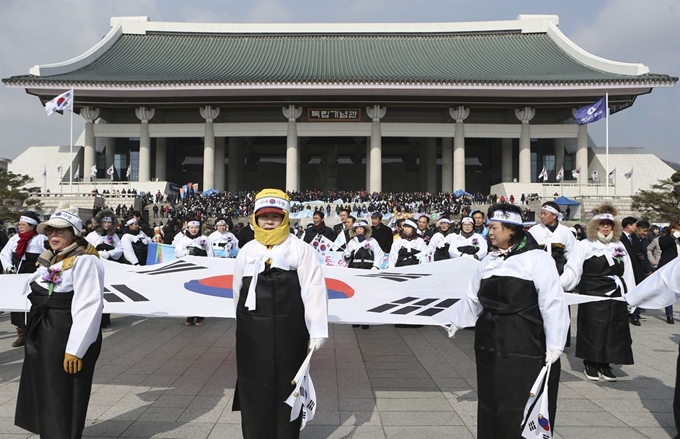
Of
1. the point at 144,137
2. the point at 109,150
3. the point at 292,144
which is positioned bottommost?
the point at 292,144

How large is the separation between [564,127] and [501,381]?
37.3m

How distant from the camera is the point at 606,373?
5336mm

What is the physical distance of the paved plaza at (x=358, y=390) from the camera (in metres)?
3.92

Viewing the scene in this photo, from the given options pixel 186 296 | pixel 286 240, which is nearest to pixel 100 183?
pixel 186 296

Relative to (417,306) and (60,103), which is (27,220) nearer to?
(417,306)

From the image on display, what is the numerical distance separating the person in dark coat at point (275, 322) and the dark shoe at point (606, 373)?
3861 mm

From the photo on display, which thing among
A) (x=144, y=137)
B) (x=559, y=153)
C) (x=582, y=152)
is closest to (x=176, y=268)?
(x=144, y=137)

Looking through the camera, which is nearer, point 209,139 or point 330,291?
point 330,291

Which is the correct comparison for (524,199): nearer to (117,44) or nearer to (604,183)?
(604,183)

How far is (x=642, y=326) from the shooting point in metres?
8.63

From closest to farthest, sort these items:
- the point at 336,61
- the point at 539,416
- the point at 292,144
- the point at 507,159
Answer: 1. the point at 539,416
2. the point at 292,144
3. the point at 336,61
4. the point at 507,159

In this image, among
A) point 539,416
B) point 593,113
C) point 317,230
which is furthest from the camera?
point 593,113

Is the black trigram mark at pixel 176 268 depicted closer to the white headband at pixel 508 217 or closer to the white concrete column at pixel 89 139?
the white headband at pixel 508 217

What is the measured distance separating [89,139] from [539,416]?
129 ft
